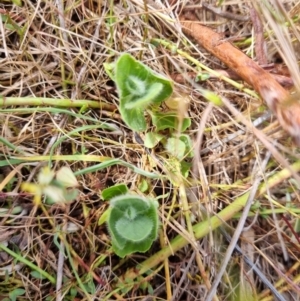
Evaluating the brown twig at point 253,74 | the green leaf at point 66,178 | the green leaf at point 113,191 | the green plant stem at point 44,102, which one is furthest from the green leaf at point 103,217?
the brown twig at point 253,74

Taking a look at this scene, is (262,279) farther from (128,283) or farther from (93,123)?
(93,123)

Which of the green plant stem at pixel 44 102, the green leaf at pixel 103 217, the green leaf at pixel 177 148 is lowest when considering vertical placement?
the green leaf at pixel 103 217

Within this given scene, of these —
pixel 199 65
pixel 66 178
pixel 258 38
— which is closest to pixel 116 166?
pixel 66 178

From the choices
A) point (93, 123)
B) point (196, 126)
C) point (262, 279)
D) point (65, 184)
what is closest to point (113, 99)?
point (93, 123)

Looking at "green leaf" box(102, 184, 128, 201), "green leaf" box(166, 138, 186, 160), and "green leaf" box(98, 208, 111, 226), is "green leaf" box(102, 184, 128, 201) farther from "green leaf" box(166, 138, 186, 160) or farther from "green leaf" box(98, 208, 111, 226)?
"green leaf" box(166, 138, 186, 160)

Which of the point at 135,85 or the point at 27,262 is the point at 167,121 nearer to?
the point at 135,85

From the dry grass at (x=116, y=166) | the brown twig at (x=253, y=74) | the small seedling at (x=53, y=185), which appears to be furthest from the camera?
the dry grass at (x=116, y=166)

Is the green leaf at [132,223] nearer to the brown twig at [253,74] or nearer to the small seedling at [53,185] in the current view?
the small seedling at [53,185]
